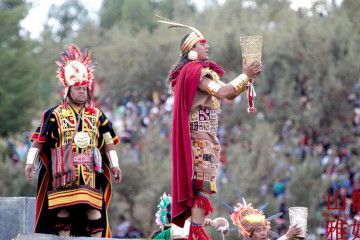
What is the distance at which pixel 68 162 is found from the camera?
1291cm

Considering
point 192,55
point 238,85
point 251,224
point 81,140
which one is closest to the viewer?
point 238,85

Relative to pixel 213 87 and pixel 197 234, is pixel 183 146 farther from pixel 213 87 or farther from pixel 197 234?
pixel 197 234

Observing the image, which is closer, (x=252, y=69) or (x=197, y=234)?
(x=252, y=69)

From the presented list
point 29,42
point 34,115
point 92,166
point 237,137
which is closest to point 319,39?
point 237,137

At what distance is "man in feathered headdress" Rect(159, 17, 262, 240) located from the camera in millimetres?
11883

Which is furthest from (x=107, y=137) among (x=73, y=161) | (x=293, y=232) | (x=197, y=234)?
(x=293, y=232)

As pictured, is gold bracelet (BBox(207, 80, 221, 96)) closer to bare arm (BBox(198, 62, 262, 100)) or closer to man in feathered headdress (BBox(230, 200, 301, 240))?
bare arm (BBox(198, 62, 262, 100))

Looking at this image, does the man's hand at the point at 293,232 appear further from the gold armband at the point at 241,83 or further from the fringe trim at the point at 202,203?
the gold armband at the point at 241,83

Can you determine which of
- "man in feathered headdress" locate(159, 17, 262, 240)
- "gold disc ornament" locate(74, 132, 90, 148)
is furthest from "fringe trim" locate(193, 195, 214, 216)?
"gold disc ornament" locate(74, 132, 90, 148)

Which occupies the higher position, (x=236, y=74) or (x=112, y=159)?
(x=236, y=74)

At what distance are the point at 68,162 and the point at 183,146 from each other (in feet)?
4.90

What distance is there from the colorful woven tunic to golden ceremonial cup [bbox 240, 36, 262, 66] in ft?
6.97

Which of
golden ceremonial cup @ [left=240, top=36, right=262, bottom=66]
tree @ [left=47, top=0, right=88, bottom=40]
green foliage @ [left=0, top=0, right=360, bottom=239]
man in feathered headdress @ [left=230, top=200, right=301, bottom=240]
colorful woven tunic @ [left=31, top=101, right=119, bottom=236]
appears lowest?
man in feathered headdress @ [left=230, top=200, right=301, bottom=240]

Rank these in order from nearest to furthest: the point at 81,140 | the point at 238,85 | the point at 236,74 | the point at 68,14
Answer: the point at 238,85
the point at 81,140
the point at 236,74
the point at 68,14
